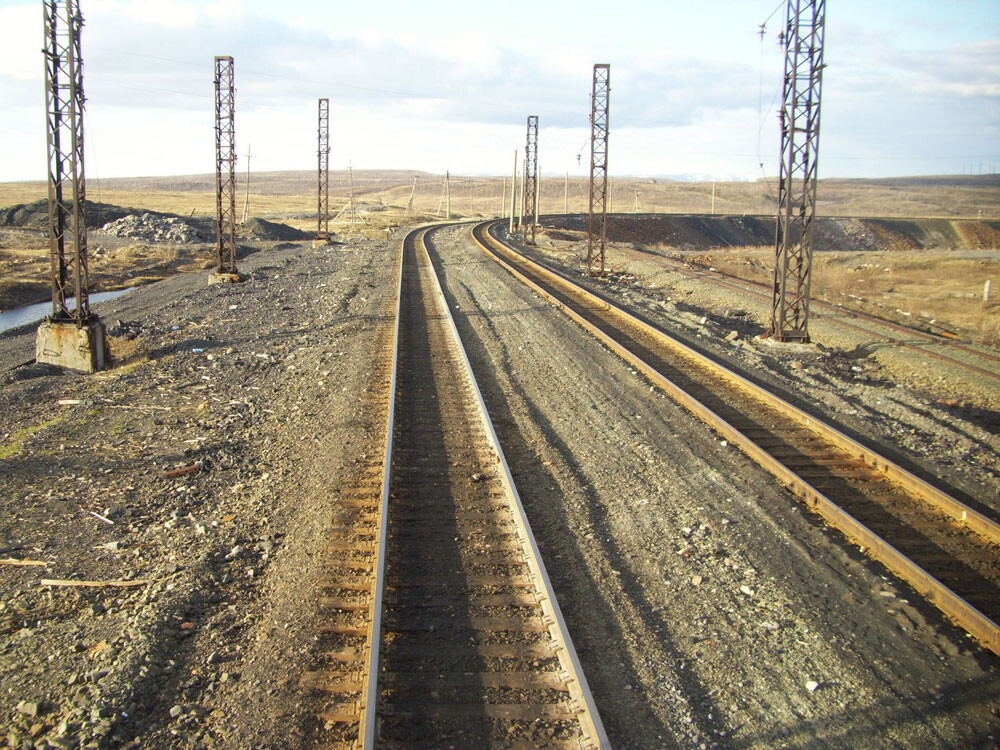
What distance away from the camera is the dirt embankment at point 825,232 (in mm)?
78500

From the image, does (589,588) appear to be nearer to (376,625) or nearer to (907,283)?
(376,625)

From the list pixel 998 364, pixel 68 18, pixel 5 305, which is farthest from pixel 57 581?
pixel 5 305

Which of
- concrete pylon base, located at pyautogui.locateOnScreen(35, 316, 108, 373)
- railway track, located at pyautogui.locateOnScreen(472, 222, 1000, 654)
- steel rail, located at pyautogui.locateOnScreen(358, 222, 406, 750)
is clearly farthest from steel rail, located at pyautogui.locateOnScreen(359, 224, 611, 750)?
concrete pylon base, located at pyautogui.locateOnScreen(35, 316, 108, 373)

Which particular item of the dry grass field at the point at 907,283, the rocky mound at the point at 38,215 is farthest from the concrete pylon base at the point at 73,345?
the rocky mound at the point at 38,215

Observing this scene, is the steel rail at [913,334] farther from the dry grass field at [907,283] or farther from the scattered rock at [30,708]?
the scattered rock at [30,708]

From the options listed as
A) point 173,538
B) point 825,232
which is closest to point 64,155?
point 173,538

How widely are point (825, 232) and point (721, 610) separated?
94.3 meters

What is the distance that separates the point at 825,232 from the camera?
91250 millimetres

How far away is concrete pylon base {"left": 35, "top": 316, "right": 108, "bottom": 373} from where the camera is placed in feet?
53.5

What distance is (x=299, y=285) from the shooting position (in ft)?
89.4

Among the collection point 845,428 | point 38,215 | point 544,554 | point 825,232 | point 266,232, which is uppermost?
point 825,232

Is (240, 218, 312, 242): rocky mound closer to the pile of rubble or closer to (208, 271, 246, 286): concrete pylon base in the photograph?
the pile of rubble

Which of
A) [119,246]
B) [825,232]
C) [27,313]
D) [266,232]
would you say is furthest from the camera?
[825,232]

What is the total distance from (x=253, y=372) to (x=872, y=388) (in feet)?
36.2
